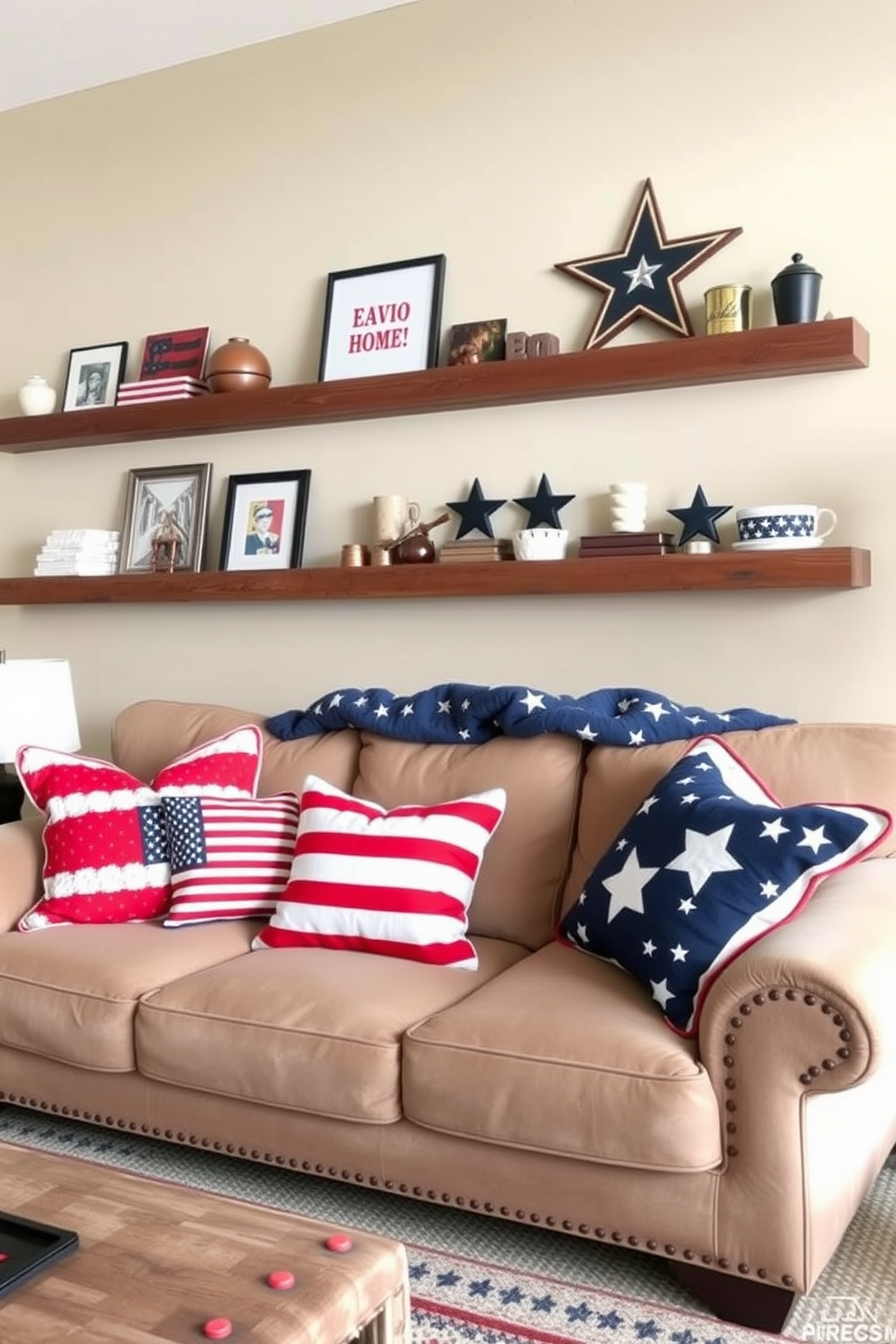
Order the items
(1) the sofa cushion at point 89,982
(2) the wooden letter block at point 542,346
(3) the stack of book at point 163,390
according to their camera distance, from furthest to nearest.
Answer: (3) the stack of book at point 163,390
(2) the wooden letter block at point 542,346
(1) the sofa cushion at point 89,982

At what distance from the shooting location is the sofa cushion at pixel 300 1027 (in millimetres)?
2062

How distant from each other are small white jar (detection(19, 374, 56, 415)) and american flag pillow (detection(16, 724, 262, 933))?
1.39 m

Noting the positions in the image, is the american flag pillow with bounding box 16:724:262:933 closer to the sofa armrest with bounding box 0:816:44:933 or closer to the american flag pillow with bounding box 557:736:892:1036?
the sofa armrest with bounding box 0:816:44:933

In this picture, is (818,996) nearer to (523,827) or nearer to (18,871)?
(523,827)

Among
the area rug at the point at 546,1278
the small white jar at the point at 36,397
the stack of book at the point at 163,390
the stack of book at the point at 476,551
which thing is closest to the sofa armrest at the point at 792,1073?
the area rug at the point at 546,1278

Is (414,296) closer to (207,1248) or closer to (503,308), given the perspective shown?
(503,308)

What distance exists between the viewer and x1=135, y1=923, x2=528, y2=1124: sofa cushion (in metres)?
2.06

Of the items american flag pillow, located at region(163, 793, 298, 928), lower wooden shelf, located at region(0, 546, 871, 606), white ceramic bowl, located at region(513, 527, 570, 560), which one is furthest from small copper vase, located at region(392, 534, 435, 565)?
american flag pillow, located at region(163, 793, 298, 928)

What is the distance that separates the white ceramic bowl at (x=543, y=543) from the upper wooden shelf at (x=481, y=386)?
0.35 metres

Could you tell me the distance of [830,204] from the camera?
284 cm

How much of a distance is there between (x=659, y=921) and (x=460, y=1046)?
39 cm

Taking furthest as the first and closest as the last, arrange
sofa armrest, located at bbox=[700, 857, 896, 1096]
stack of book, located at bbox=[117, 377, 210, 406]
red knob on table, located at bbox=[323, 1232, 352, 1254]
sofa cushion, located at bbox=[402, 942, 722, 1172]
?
stack of book, located at bbox=[117, 377, 210, 406]
sofa cushion, located at bbox=[402, 942, 722, 1172]
sofa armrest, located at bbox=[700, 857, 896, 1096]
red knob on table, located at bbox=[323, 1232, 352, 1254]

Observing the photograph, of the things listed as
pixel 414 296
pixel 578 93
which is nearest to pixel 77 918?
pixel 414 296

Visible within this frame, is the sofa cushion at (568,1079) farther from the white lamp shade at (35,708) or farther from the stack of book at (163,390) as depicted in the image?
the stack of book at (163,390)
